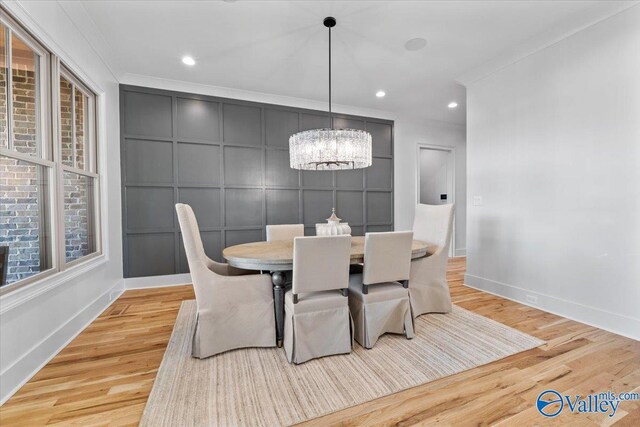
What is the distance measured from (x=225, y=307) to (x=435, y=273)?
1922 mm

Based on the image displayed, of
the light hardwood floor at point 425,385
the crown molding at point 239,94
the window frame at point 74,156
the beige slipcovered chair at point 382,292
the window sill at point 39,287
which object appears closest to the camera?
the light hardwood floor at point 425,385

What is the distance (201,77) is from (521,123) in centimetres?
382

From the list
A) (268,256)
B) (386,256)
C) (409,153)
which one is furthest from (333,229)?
(409,153)

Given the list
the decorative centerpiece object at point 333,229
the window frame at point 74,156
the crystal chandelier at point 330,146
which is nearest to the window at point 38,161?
the window frame at point 74,156

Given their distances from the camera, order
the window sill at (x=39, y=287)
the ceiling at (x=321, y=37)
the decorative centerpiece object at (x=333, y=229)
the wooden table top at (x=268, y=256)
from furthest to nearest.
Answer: the decorative centerpiece object at (x=333, y=229), the ceiling at (x=321, y=37), the wooden table top at (x=268, y=256), the window sill at (x=39, y=287)

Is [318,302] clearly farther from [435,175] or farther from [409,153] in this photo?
[435,175]

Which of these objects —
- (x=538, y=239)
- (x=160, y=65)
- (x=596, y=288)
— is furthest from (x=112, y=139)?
(x=596, y=288)

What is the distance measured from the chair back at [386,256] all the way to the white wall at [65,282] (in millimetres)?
2182

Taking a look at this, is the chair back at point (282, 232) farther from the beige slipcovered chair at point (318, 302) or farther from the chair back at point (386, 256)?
the chair back at point (386, 256)

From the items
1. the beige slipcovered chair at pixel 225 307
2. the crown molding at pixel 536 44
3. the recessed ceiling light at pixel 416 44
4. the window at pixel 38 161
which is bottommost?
the beige slipcovered chair at pixel 225 307

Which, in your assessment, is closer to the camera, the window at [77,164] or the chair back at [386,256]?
the chair back at [386,256]

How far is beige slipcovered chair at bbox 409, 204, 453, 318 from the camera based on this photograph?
102 inches

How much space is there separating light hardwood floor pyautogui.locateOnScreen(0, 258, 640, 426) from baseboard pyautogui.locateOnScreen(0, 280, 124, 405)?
49mm

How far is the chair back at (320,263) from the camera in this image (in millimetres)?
1801
